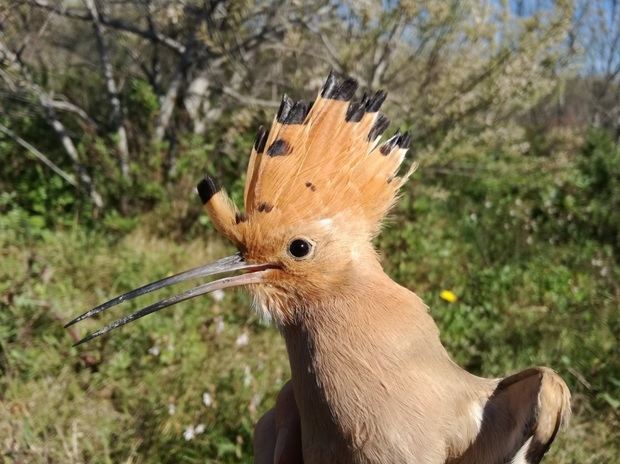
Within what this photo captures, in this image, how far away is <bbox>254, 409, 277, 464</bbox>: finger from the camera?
1.46 m

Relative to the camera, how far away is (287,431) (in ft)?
4.46

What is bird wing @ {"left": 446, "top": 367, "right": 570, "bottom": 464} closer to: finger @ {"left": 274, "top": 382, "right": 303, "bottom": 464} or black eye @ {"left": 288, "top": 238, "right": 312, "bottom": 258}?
finger @ {"left": 274, "top": 382, "right": 303, "bottom": 464}

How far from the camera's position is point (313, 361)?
3.77 feet

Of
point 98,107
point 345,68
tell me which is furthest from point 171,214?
point 345,68

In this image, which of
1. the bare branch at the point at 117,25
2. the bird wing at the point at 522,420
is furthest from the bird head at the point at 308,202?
the bare branch at the point at 117,25

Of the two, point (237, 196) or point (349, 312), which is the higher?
point (349, 312)

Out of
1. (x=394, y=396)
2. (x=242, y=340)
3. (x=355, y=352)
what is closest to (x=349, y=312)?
(x=355, y=352)

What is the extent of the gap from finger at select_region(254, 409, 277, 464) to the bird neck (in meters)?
0.35

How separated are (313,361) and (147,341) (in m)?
1.69

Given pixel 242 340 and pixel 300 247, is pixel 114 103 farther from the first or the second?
pixel 300 247

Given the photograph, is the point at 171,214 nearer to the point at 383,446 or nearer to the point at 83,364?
the point at 83,364

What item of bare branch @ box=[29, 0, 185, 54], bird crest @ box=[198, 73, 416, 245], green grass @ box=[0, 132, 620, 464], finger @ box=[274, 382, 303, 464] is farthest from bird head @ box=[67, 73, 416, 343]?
bare branch @ box=[29, 0, 185, 54]

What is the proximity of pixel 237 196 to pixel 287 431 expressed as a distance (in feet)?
7.81

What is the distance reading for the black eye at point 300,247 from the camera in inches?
47.3
